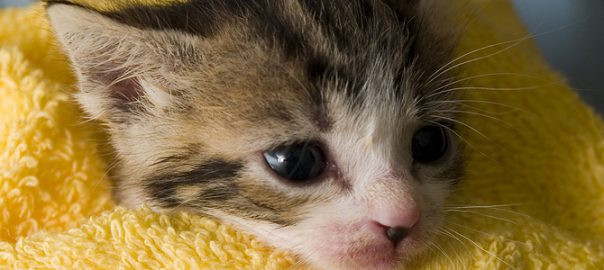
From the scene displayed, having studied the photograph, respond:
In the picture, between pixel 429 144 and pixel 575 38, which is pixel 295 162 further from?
pixel 575 38

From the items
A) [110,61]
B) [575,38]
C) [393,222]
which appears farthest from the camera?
[575,38]

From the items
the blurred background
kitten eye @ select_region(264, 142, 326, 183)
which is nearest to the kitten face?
kitten eye @ select_region(264, 142, 326, 183)

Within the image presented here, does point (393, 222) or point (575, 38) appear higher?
point (575, 38)

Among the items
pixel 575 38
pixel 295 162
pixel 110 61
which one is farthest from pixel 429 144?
pixel 575 38

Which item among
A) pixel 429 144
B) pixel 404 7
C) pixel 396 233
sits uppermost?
pixel 404 7

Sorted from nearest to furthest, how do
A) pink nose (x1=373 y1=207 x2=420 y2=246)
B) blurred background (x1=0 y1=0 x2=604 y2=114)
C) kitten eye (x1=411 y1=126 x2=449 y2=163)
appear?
pink nose (x1=373 y1=207 x2=420 y2=246) < kitten eye (x1=411 y1=126 x2=449 y2=163) < blurred background (x1=0 y1=0 x2=604 y2=114)

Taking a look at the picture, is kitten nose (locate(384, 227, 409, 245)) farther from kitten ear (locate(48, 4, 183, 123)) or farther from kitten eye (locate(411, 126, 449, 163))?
kitten ear (locate(48, 4, 183, 123))
